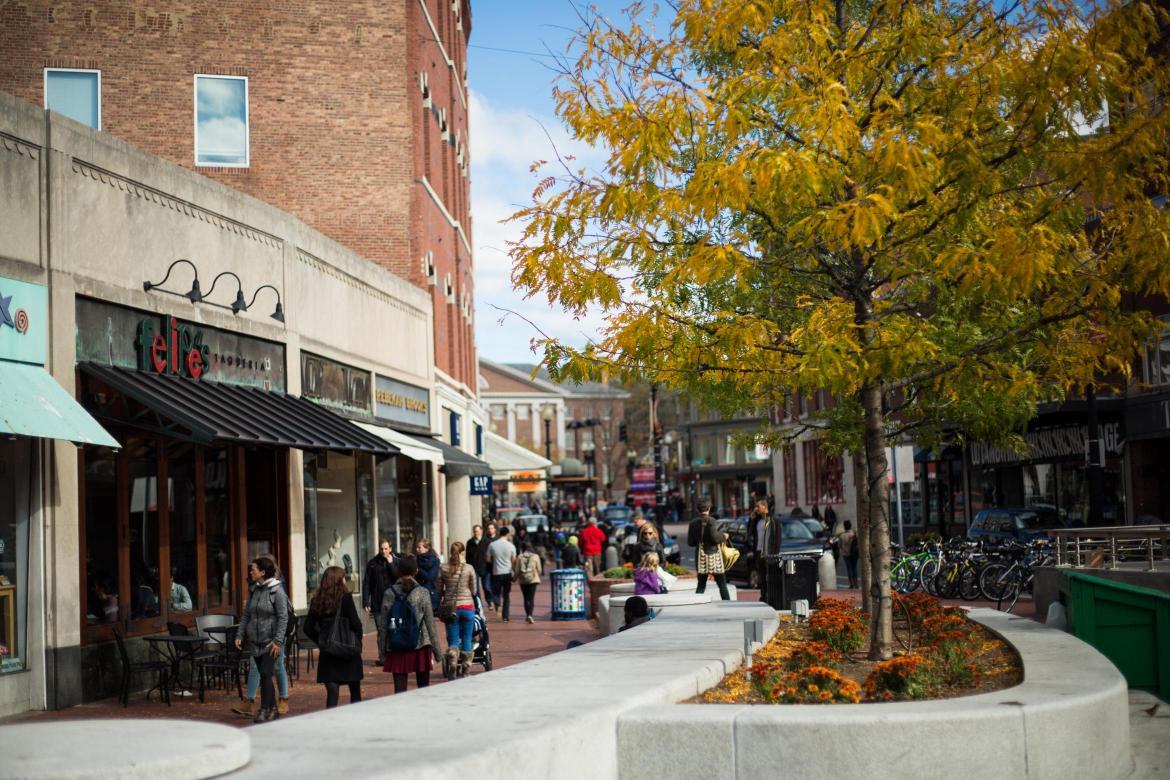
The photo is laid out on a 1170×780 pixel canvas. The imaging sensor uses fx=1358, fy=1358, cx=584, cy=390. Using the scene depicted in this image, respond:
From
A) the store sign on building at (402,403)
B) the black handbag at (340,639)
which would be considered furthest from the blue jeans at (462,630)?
the store sign on building at (402,403)

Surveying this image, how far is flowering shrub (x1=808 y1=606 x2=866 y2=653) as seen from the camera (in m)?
13.2

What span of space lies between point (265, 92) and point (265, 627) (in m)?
18.2

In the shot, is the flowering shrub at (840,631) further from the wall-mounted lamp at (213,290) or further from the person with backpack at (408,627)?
the wall-mounted lamp at (213,290)

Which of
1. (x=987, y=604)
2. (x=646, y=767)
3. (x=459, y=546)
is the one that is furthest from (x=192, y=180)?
(x=987, y=604)

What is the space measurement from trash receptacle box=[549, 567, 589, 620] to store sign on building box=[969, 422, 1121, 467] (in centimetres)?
1682

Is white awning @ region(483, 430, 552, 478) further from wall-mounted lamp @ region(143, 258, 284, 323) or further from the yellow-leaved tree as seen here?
the yellow-leaved tree

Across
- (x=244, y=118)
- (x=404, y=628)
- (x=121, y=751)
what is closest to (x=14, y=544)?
(x=404, y=628)

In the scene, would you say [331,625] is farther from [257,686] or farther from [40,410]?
[40,410]

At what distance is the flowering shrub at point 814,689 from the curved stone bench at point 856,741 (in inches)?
33.7

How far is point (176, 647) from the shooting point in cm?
1566

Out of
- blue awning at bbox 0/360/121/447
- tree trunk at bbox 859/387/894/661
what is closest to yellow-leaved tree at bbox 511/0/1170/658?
tree trunk at bbox 859/387/894/661

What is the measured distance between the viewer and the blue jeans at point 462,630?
55.1 ft

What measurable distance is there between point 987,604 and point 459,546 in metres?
11.0

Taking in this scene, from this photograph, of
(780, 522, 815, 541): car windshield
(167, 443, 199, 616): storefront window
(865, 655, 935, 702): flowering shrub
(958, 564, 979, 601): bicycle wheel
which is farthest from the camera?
(780, 522, 815, 541): car windshield
